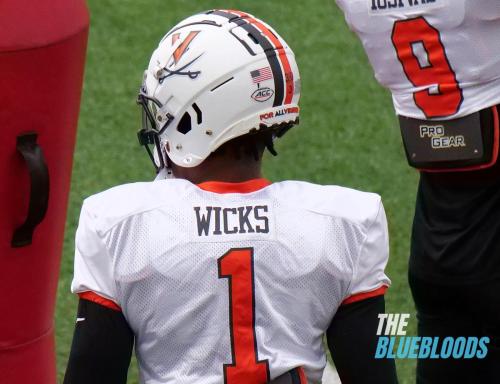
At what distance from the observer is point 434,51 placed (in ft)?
12.9

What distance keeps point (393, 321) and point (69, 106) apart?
6.67 ft

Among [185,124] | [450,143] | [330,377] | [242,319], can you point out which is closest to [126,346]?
[242,319]

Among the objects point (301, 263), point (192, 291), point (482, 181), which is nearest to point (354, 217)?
point (301, 263)

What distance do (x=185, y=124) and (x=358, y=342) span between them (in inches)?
25.4

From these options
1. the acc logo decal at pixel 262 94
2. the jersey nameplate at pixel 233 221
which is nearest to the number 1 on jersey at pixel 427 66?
the acc logo decal at pixel 262 94

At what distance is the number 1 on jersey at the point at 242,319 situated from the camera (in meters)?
3.05

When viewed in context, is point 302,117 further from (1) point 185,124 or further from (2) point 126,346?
(2) point 126,346

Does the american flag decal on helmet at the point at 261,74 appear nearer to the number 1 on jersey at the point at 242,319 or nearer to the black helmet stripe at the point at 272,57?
the black helmet stripe at the point at 272,57

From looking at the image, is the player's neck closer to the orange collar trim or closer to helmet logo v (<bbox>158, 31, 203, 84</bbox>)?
the orange collar trim

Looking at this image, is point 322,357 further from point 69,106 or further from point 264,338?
point 69,106

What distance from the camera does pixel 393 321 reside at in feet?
17.9

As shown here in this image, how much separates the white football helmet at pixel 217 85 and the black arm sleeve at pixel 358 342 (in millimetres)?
462

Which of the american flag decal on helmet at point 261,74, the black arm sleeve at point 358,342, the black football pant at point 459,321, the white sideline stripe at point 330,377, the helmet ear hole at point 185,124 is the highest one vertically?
the american flag decal on helmet at point 261,74

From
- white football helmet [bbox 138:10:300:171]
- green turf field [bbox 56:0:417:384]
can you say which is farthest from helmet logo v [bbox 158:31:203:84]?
green turf field [bbox 56:0:417:384]
